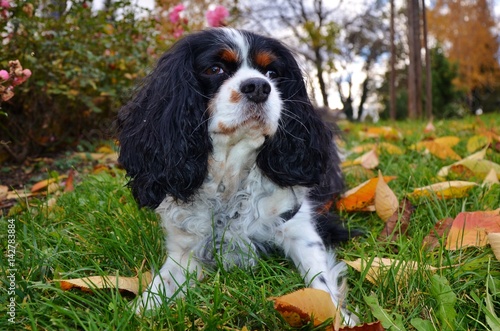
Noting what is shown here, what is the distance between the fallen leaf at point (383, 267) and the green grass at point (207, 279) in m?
0.01

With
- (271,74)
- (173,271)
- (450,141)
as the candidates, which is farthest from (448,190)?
(450,141)

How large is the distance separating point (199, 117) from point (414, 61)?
6.86 metres

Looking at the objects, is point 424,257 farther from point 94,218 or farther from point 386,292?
point 94,218

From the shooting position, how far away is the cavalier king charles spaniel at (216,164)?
1795 mm

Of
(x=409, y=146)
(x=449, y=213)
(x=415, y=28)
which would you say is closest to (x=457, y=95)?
(x=415, y=28)

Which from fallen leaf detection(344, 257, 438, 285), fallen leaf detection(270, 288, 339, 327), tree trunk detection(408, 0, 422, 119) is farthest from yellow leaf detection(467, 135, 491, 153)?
tree trunk detection(408, 0, 422, 119)

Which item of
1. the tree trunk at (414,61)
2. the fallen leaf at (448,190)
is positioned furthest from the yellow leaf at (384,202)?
the tree trunk at (414,61)

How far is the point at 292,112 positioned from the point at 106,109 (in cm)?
278

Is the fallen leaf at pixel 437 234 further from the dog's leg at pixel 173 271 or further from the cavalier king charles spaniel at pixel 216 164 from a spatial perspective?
the dog's leg at pixel 173 271

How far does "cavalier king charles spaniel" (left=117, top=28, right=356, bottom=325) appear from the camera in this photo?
70.7 inches

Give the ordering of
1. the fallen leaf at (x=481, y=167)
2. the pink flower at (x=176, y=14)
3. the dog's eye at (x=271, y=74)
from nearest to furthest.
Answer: the dog's eye at (x=271, y=74) → the fallen leaf at (x=481, y=167) → the pink flower at (x=176, y=14)

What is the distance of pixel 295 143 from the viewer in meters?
2.05

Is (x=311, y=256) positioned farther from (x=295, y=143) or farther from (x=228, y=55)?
(x=228, y=55)

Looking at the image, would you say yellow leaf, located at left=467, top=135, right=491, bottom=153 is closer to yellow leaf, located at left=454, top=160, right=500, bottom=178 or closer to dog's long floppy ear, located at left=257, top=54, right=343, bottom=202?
yellow leaf, located at left=454, top=160, right=500, bottom=178
